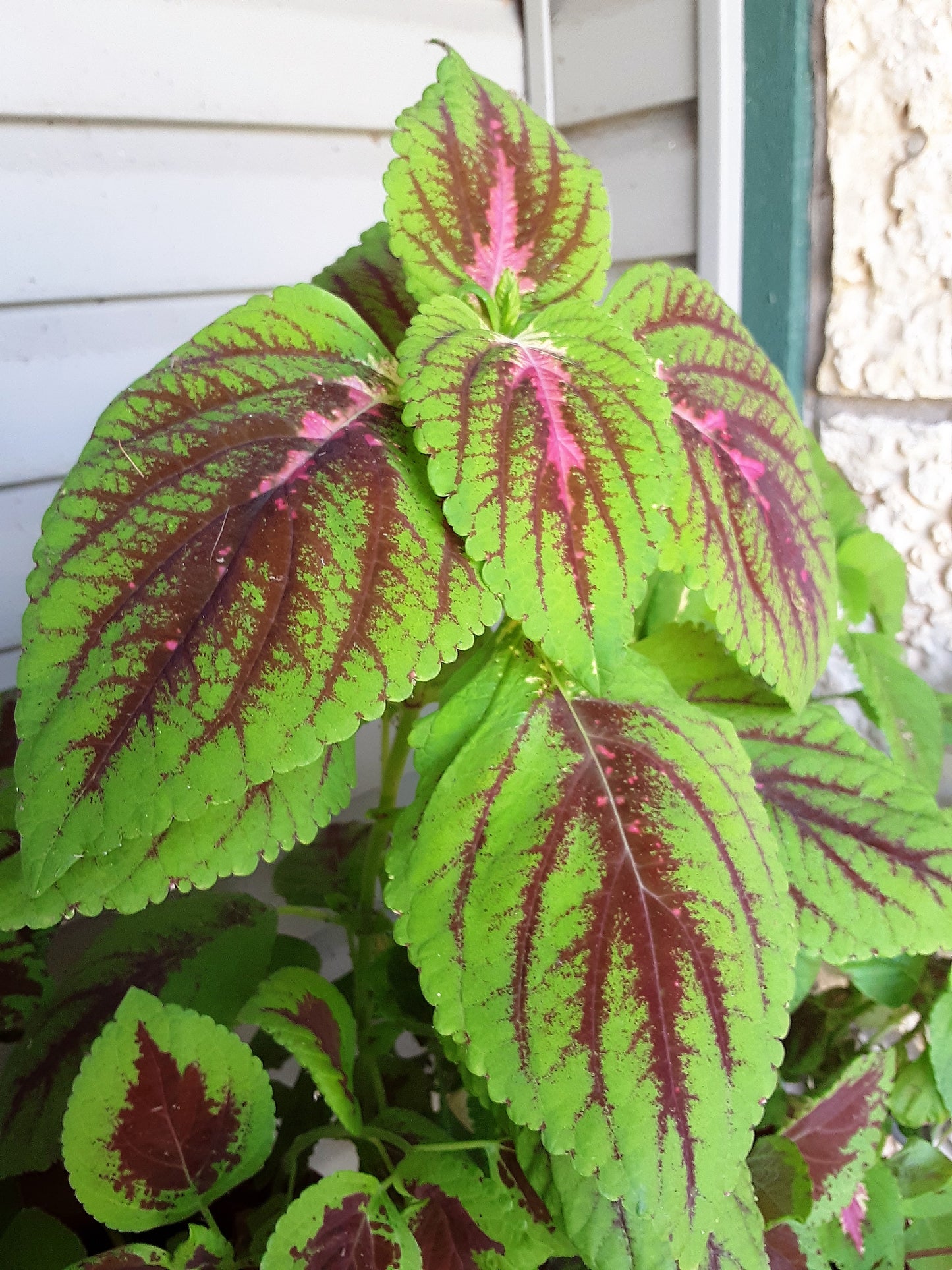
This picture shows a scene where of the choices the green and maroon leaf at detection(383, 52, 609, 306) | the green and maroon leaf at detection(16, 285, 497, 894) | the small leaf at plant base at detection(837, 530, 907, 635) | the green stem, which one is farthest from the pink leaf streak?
the small leaf at plant base at detection(837, 530, 907, 635)

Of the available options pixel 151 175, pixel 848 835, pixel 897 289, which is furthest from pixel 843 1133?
pixel 151 175

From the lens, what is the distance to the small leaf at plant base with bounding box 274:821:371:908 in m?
0.67

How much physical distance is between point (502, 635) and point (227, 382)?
177 millimetres

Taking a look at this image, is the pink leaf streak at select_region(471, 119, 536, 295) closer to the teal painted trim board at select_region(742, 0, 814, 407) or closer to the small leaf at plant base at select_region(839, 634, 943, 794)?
the small leaf at plant base at select_region(839, 634, 943, 794)

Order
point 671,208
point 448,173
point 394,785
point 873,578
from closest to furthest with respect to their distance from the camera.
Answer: point 448,173 → point 394,785 → point 873,578 → point 671,208

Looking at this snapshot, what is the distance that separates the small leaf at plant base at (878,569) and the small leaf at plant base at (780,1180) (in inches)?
15.1

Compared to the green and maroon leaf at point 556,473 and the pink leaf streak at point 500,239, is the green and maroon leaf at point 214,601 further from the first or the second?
the pink leaf streak at point 500,239

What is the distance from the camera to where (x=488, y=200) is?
443mm

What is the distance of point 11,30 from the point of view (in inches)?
25.1

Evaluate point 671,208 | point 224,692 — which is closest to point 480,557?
point 224,692

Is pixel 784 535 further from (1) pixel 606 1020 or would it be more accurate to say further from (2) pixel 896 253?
(2) pixel 896 253

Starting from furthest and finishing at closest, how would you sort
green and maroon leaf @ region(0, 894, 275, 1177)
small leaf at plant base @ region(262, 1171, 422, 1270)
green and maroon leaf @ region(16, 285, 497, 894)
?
green and maroon leaf @ region(0, 894, 275, 1177) → small leaf at plant base @ region(262, 1171, 422, 1270) → green and maroon leaf @ region(16, 285, 497, 894)

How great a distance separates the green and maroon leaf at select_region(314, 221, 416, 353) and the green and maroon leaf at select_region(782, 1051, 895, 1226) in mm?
527

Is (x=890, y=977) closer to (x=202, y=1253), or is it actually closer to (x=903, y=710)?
(x=903, y=710)
